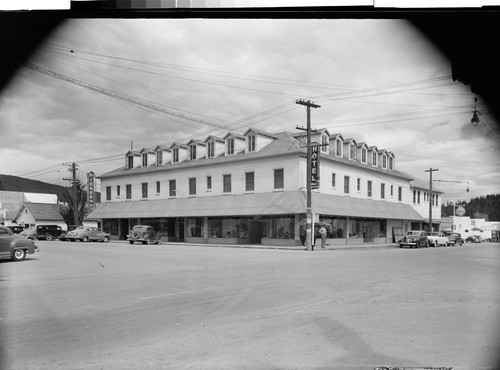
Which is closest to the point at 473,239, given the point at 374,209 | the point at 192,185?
the point at 374,209

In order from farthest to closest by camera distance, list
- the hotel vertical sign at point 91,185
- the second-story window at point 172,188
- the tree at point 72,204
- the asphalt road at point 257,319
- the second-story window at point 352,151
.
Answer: the second-story window at point 172,188, the tree at point 72,204, the hotel vertical sign at point 91,185, the second-story window at point 352,151, the asphalt road at point 257,319

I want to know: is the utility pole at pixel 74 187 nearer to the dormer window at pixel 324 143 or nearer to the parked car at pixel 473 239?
the dormer window at pixel 324 143

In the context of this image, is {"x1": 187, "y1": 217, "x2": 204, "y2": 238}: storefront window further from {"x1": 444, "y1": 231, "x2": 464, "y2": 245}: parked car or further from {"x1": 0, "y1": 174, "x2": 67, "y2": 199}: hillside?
{"x1": 444, "y1": 231, "x2": 464, "y2": 245}: parked car

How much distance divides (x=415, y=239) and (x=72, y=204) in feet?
7.77

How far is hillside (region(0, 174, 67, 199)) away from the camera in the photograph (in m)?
2.17

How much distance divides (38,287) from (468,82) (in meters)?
2.66

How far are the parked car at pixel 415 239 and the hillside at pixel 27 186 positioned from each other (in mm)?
2209

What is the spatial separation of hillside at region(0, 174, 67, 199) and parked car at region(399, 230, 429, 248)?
7.25ft

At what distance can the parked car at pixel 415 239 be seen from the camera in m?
2.67

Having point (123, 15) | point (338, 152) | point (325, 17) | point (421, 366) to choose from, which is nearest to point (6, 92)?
point (123, 15)

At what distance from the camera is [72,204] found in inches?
110

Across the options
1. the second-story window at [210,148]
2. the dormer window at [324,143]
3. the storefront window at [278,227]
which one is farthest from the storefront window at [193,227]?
the dormer window at [324,143]

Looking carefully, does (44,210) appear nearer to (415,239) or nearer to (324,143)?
(324,143)

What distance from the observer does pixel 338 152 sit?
2.42m
